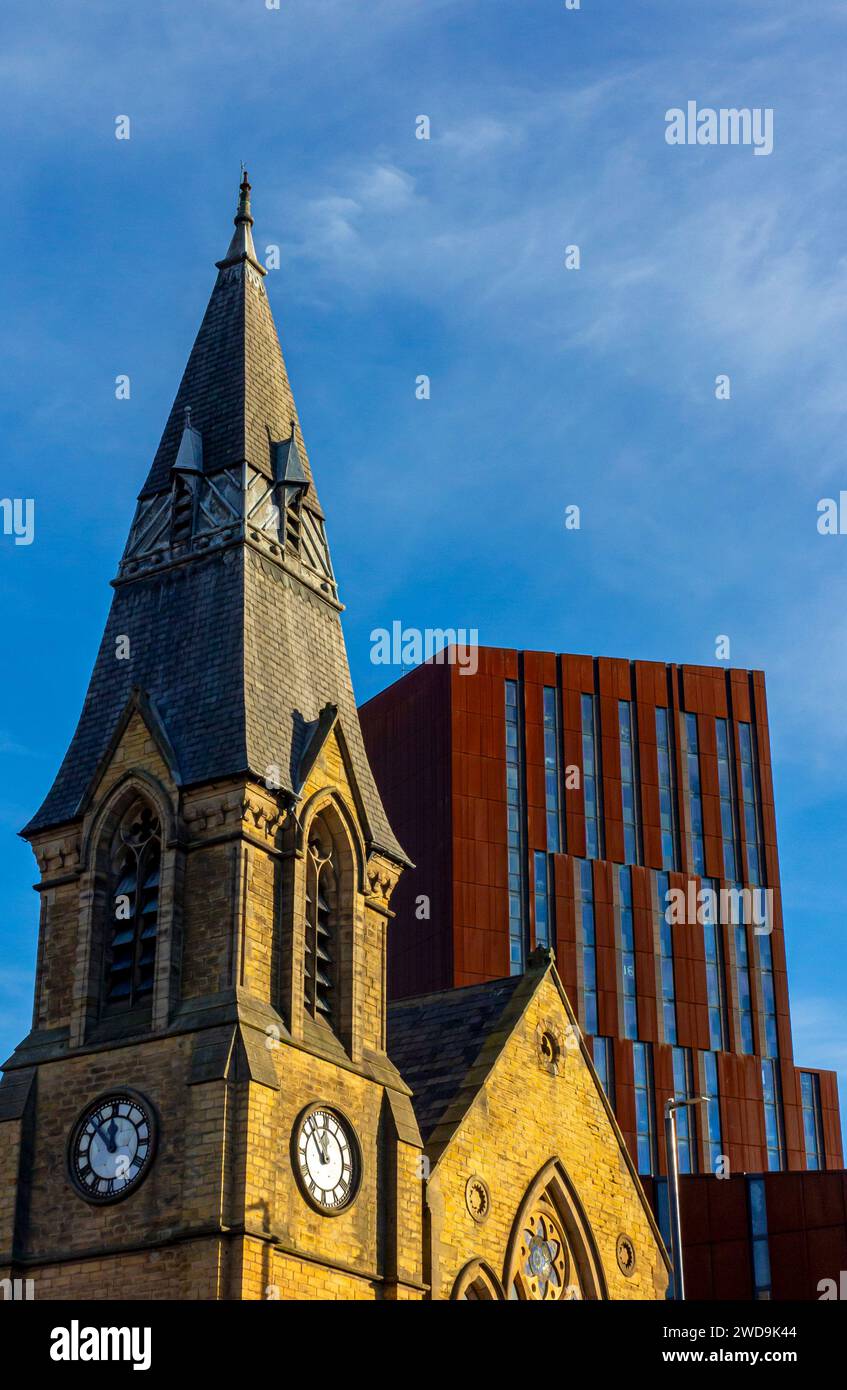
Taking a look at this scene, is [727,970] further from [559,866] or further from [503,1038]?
[503,1038]

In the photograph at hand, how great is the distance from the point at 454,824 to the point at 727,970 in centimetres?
1639

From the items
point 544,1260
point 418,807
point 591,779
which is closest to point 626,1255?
point 544,1260

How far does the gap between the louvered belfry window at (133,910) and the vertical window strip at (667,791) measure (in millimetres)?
64539

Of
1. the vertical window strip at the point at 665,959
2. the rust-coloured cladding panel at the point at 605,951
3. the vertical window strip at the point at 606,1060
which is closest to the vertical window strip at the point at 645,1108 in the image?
the vertical window strip at the point at 606,1060

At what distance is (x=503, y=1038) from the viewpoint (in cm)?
3975

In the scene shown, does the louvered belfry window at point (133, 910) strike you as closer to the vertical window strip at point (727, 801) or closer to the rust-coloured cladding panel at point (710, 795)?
the rust-coloured cladding panel at point (710, 795)

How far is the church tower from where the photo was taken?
109ft

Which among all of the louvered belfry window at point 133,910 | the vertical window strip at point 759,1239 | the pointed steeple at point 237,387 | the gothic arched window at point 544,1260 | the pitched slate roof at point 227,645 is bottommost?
the gothic arched window at point 544,1260

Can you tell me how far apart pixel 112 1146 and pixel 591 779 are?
66.3 meters

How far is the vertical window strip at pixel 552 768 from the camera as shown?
96.9m

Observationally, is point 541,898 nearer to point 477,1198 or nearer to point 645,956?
point 645,956

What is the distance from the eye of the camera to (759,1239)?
63.9 m

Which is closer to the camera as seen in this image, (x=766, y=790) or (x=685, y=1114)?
(x=685, y=1114)

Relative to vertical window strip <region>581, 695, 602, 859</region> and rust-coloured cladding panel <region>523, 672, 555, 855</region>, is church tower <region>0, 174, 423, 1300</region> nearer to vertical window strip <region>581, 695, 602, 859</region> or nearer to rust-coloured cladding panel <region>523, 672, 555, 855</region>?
rust-coloured cladding panel <region>523, 672, 555, 855</region>
